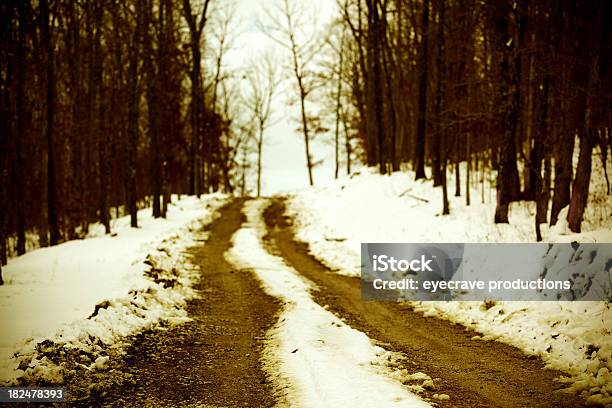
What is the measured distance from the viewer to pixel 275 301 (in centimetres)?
1003

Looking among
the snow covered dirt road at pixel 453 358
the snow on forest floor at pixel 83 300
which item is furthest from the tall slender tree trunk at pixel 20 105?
the snow covered dirt road at pixel 453 358

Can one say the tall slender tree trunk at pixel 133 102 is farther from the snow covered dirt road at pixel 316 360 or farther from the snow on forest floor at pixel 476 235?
the snow covered dirt road at pixel 316 360

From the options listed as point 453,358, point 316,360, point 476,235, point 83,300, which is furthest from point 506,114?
point 83,300

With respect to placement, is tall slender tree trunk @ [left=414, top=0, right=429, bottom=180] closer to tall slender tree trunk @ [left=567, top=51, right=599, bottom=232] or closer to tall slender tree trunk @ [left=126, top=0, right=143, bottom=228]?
tall slender tree trunk @ [left=567, top=51, right=599, bottom=232]

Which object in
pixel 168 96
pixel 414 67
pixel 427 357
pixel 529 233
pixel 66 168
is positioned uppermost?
pixel 414 67

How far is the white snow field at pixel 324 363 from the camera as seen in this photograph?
5.43m

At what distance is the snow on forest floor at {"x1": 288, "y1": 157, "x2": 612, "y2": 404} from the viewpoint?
628cm

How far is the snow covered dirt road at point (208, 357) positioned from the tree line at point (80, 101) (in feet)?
35.9

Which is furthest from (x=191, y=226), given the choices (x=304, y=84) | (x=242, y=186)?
(x=242, y=186)

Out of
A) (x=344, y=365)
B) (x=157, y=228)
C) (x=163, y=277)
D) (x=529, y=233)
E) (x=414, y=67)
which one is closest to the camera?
(x=344, y=365)

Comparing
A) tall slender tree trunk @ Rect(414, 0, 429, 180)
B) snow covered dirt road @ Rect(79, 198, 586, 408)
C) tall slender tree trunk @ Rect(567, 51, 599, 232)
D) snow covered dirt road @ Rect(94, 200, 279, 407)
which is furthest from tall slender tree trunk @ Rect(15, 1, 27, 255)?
tall slender tree trunk @ Rect(567, 51, 599, 232)

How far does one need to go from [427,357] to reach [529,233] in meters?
7.33

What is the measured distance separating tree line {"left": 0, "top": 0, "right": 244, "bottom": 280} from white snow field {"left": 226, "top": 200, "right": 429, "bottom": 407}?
12.5 metres

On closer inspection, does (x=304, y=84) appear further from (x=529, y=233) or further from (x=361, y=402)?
(x=361, y=402)
